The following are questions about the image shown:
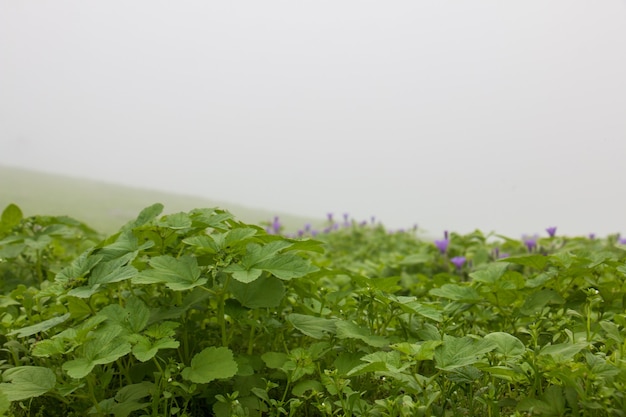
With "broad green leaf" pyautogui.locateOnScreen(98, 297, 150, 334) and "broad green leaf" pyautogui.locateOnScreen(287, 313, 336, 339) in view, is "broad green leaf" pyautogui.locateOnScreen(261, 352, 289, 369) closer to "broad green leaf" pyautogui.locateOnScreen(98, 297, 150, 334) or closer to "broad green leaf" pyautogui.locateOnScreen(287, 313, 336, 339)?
"broad green leaf" pyautogui.locateOnScreen(287, 313, 336, 339)

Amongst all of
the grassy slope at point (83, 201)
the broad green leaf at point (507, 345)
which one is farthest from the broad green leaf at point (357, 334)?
the grassy slope at point (83, 201)

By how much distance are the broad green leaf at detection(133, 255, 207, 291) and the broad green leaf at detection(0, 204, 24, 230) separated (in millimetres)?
1320

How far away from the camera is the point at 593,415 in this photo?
124 centimetres

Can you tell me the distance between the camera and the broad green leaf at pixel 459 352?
128cm

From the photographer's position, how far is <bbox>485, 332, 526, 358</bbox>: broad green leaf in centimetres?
135

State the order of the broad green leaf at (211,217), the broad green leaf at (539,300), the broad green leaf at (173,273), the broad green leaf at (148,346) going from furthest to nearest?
1. the broad green leaf at (539,300)
2. the broad green leaf at (211,217)
3. the broad green leaf at (173,273)
4. the broad green leaf at (148,346)

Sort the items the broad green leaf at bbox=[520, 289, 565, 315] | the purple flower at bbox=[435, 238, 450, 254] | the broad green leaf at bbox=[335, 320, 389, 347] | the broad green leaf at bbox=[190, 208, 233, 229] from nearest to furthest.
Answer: the broad green leaf at bbox=[335, 320, 389, 347], the broad green leaf at bbox=[190, 208, 233, 229], the broad green leaf at bbox=[520, 289, 565, 315], the purple flower at bbox=[435, 238, 450, 254]

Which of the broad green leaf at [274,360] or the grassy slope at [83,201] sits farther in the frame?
the grassy slope at [83,201]

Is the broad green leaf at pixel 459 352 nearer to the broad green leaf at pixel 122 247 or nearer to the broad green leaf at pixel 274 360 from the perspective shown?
the broad green leaf at pixel 274 360

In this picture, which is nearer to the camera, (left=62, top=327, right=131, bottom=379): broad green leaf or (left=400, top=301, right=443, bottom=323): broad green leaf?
(left=62, top=327, right=131, bottom=379): broad green leaf

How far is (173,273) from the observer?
1.47m

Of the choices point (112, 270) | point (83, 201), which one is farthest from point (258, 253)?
point (83, 201)

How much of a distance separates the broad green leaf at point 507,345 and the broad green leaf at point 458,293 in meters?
0.34

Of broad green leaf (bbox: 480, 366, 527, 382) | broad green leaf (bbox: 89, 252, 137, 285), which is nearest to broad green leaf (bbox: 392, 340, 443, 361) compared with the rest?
broad green leaf (bbox: 480, 366, 527, 382)
